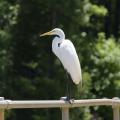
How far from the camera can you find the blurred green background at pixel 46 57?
13.4m

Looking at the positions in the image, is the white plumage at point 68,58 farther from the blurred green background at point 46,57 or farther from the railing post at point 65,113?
the blurred green background at point 46,57

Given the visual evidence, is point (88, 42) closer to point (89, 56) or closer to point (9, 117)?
point (89, 56)

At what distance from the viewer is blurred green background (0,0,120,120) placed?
13.4m

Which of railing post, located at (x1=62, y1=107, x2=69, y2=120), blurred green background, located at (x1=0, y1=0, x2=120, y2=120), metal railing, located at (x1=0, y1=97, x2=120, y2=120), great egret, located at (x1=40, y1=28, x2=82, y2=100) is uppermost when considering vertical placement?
blurred green background, located at (x1=0, y1=0, x2=120, y2=120)

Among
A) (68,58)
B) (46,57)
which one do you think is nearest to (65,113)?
(68,58)

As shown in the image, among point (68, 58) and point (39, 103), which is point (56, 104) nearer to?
point (39, 103)

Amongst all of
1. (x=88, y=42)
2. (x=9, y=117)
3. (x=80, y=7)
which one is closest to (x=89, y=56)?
(x=88, y=42)

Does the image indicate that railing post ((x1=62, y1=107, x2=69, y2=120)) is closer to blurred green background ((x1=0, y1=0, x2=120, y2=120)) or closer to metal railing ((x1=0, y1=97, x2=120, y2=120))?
metal railing ((x1=0, y1=97, x2=120, y2=120))

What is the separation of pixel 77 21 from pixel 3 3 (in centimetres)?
173

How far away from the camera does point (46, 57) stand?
45.6 feet

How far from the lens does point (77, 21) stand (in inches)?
542

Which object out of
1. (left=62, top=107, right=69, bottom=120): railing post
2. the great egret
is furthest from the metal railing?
the great egret

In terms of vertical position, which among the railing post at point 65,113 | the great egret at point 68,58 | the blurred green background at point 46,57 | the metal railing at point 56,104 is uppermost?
the blurred green background at point 46,57

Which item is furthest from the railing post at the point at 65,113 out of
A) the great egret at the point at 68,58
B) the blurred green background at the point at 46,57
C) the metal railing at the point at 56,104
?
the blurred green background at the point at 46,57
